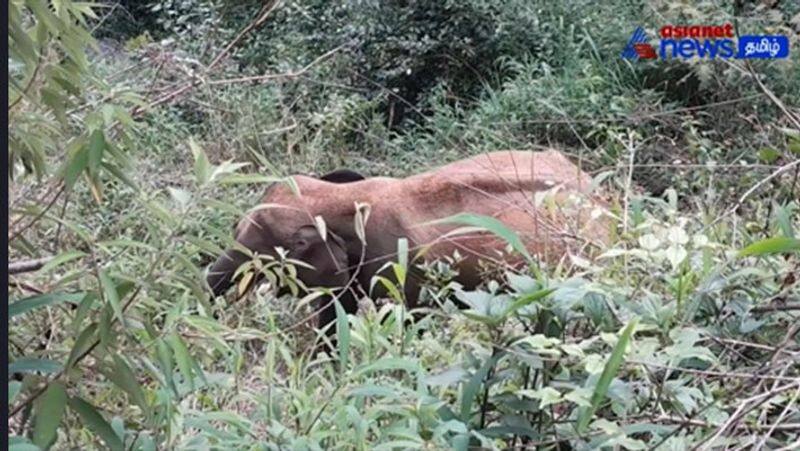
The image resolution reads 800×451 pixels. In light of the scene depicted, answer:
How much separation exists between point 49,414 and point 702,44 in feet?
12.6

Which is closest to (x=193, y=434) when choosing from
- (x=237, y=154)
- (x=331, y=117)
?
(x=237, y=154)

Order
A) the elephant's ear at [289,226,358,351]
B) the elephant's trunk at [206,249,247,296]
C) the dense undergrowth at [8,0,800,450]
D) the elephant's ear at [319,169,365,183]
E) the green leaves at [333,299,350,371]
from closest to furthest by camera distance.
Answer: the dense undergrowth at [8,0,800,450] < the green leaves at [333,299,350,371] < the elephant's trunk at [206,249,247,296] < the elephant's ear at [289,226,358,351] < the elephant's ear at [319,169,365,183]

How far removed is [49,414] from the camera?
0.95 meters

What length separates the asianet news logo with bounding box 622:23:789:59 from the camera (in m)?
4.25

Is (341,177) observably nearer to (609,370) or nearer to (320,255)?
(320,255)

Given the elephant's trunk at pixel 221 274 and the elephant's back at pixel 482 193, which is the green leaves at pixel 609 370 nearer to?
the elephant's back at pixel 482 193

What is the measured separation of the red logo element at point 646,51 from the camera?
4.84 m

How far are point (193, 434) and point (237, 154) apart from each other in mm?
3238

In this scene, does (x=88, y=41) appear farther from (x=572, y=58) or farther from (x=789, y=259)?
(x=572, y=58)

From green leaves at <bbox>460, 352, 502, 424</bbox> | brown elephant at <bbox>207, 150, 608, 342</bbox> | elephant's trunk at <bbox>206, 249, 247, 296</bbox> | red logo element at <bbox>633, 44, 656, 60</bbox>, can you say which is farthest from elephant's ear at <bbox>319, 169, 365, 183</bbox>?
green leaves at <bbox>460, 352, 502, 424</bbox>

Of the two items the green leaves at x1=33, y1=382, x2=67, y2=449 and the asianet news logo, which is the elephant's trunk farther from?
the asianet news logo

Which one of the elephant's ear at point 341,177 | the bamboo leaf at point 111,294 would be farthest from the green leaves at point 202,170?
A: the elephant's ear at point 341,177

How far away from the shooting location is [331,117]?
478 cm

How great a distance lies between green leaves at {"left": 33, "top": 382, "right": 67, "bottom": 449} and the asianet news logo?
3.40m
